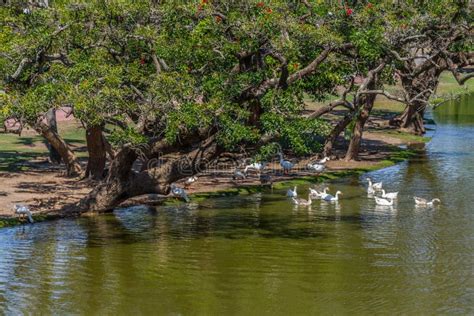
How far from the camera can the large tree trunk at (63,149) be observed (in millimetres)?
34500

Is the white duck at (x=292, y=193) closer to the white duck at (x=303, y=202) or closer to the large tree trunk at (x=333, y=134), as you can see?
the white duck at (x=303, y=202)

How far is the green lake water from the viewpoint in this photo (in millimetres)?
20453

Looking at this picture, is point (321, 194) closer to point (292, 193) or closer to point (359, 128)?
point (292, 193)

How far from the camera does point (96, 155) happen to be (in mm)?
34594

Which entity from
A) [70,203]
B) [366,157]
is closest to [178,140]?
[70,203]

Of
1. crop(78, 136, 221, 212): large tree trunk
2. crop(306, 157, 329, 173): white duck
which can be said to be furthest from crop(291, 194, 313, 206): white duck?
crop(306, 157, 329, 173): white duck

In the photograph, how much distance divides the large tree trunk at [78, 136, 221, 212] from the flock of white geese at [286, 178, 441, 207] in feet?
17.4

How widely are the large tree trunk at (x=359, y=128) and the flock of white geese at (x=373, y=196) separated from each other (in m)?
6.82

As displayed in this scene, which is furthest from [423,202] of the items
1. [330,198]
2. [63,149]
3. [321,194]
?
[63,149]

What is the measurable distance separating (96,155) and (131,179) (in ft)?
19.1

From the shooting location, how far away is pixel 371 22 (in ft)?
93.7

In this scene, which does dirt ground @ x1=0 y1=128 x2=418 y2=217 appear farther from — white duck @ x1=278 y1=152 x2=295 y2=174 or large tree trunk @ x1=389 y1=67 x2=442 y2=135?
large tree trunk @ x1=389 y1=67 x2=442 y2=135

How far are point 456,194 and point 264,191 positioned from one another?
7151 mm

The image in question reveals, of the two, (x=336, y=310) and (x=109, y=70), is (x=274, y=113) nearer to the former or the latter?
(x=109, y=70)
